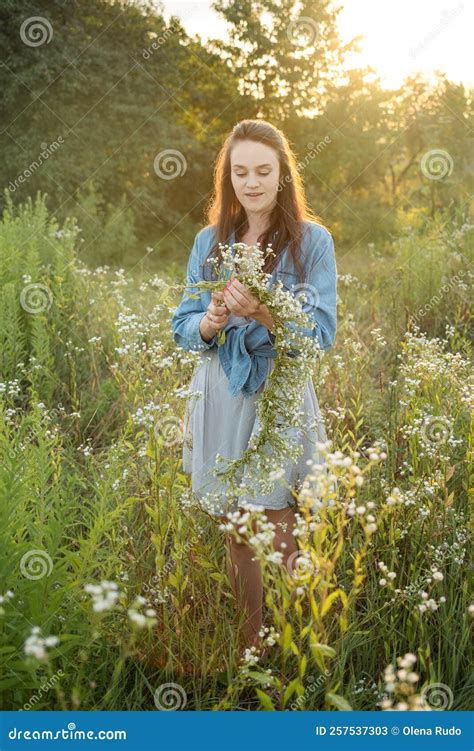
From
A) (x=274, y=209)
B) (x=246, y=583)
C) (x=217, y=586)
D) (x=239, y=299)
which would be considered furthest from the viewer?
(x=274, y=209)

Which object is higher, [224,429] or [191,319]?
[191,319]

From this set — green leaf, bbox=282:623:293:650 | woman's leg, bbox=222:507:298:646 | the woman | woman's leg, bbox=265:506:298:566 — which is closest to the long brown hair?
the woman

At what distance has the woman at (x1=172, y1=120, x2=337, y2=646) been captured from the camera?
266 centimetres

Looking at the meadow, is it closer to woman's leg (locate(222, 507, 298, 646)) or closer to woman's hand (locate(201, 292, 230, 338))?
woman's leg (locate(222, 507, 298, 646))

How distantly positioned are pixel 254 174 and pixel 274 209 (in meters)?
0.21

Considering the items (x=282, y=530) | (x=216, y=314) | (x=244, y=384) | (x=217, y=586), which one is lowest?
(x=217, y=586)

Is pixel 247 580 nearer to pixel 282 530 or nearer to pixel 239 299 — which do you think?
pixel 282 530

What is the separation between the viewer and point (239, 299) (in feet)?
7.61

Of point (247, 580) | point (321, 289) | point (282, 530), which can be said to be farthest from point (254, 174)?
point (247, 580)

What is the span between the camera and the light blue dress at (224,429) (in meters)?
2.68

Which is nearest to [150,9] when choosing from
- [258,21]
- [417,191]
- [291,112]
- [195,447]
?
[258,21]

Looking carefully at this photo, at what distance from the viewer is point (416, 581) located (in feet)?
8.68
